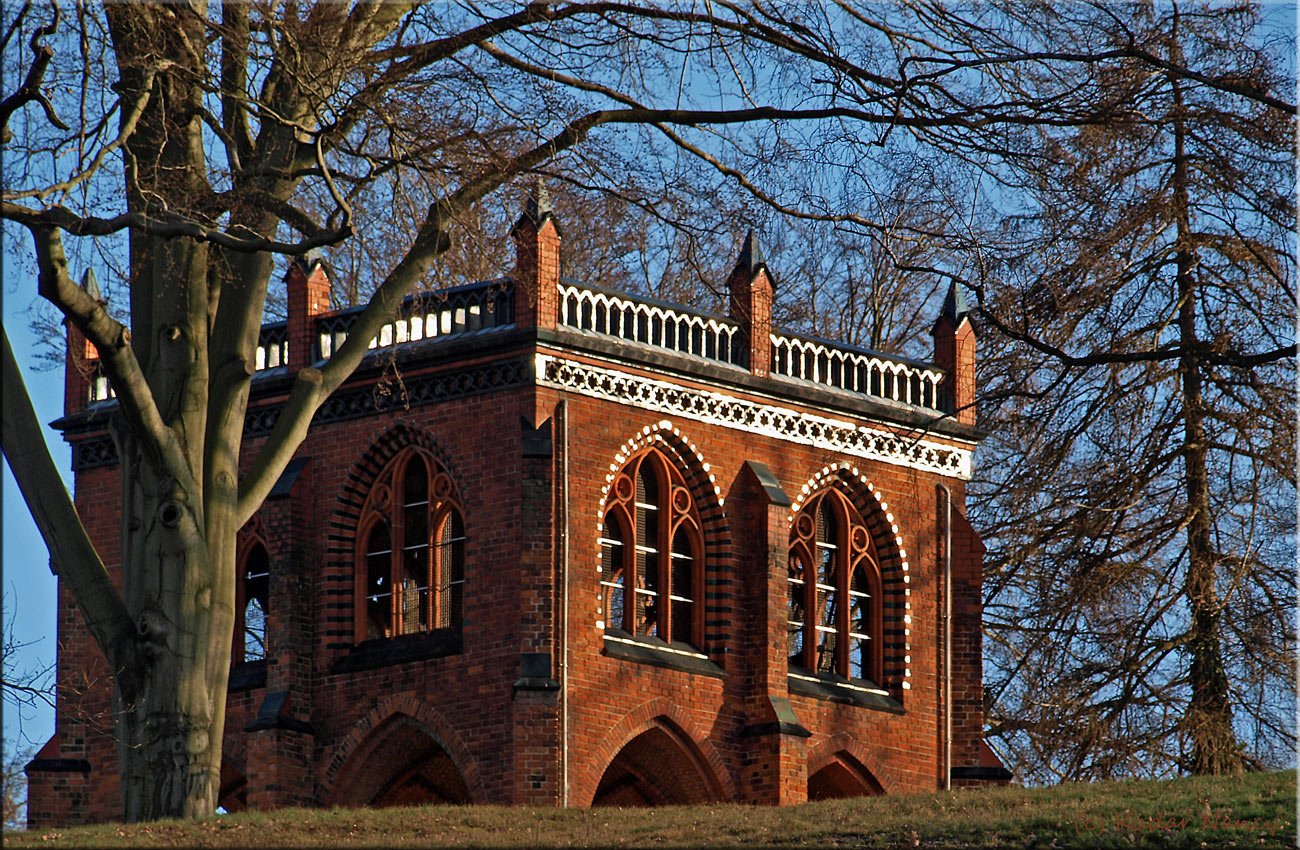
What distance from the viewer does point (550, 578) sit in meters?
30.5

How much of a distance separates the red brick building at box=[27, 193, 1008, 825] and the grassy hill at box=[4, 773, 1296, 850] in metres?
6.79

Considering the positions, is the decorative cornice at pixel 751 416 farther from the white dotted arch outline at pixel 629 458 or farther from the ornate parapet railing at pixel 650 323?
the ornate parapet railing at pixel 650 323

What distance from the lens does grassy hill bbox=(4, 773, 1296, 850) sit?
67.6 ft

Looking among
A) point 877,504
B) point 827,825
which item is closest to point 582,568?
point 877,504

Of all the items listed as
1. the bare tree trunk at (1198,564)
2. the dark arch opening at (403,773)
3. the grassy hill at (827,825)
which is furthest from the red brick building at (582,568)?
the grassy hill at (827,825)

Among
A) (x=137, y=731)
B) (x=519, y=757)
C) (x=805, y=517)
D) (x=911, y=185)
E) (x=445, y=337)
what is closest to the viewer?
(x=137, y=731)

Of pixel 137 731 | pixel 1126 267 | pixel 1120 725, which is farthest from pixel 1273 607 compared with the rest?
pixel 137 731

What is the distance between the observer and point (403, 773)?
3209 cm

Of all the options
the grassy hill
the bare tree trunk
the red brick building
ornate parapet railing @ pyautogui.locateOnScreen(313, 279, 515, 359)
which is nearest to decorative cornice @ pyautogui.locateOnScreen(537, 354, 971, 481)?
the red brick building

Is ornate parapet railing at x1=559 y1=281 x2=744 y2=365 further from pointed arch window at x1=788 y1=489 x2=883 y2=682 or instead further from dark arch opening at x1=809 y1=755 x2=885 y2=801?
dark arch opening at x1=809 y1=755 x2=885 y2=801

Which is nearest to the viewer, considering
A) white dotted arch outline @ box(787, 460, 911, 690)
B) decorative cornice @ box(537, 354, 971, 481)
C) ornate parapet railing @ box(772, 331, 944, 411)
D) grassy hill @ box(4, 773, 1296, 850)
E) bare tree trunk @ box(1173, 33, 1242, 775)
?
grassy hill @ box(4, 773, 1296, 850)

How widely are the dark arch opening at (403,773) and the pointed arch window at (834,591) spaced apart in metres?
5.19

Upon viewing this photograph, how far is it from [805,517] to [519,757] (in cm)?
631

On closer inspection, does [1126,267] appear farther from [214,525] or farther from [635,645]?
[214,525]
